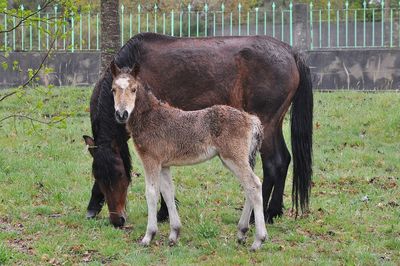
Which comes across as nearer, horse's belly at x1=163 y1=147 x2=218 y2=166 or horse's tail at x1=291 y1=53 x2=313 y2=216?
horse's belly at x1=163 y1=147 x2=218 y2=166

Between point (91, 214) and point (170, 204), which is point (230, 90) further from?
point (91, 214)

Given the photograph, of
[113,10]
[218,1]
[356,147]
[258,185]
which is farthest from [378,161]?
[218,1]

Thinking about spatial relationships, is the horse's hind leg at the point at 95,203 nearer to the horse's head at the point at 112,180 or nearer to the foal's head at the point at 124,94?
the horse's head at the point at 112,180

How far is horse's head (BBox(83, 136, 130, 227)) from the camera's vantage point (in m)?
8.19

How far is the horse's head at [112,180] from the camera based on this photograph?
26.9ft

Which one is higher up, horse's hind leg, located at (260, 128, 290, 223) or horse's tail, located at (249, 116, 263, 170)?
horse's tail, located at (249, 116, 263, 170)

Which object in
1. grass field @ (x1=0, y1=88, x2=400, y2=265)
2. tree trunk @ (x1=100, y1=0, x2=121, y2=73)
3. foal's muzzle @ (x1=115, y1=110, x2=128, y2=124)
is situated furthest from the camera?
tree trunk @ (x1=100, y1=0, x2=121, y2=73)

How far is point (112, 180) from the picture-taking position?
26.9 feet

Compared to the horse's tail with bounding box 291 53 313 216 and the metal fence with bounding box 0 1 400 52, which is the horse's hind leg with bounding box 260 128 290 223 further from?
the metal fence with bounding box 0 1 400 52

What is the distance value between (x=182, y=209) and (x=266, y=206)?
3.75ft

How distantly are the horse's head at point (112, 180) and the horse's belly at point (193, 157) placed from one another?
0.91 meters

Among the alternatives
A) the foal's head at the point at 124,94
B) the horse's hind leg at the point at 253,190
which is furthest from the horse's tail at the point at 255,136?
the foal's head at the point at 124,94

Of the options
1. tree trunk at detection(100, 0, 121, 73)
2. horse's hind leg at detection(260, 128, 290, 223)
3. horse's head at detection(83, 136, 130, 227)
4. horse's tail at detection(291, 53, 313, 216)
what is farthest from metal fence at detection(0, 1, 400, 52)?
horse's head at detection(83, 136, 130, 227)

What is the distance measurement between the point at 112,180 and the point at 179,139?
118cm
